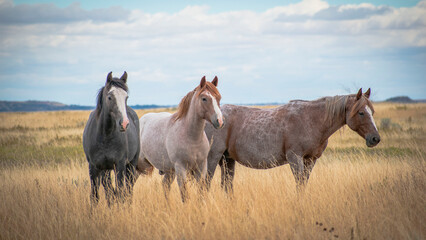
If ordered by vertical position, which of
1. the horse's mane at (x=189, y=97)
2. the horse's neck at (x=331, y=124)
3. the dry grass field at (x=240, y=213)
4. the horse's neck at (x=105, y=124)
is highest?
the horse's mane at (x=189, y=97)

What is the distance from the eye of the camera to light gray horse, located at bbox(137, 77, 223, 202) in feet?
18.3

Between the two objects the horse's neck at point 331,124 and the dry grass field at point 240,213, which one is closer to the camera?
the dry grass field at point 240,213

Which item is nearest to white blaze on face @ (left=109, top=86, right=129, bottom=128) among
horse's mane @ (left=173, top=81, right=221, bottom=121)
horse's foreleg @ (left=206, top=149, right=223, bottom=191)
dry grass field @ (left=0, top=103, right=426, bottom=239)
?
horse's mane @ (left=173, top=81, right=221, bottom=121)

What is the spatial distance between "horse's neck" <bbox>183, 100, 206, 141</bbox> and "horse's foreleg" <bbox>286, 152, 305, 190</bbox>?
5.57 feet

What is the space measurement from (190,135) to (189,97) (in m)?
0.64

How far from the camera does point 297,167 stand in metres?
6.39

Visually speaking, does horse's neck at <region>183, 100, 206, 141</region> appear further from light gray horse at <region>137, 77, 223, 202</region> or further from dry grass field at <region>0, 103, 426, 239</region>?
dry grass field at <region>0, 103, 426, 239</region>

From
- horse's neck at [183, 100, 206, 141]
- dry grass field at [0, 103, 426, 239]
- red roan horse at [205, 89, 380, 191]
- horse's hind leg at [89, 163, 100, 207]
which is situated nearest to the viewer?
dry grass field at [0, 103, 426, 239]

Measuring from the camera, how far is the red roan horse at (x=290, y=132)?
6.27m

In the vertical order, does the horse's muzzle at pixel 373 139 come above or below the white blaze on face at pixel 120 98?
below

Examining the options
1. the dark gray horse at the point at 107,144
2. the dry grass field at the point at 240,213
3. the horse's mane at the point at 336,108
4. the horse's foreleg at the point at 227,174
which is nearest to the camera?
the dry grass field at the point at 240,213

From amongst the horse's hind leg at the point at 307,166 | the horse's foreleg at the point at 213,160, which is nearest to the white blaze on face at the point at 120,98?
the horse's foreleg at the point at 213,160

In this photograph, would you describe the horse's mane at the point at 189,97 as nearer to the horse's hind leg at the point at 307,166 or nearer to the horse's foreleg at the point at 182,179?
the horse's foreleg at the point at 182,179

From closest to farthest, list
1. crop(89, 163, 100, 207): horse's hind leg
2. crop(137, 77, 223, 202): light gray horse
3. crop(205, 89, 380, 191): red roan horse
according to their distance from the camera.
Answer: crop(137, 77, 223, 202): light gray horse
crop(89, 163, 100, 207): horse's hind leg
crop(205, 89, 380, 191): red roan horse
